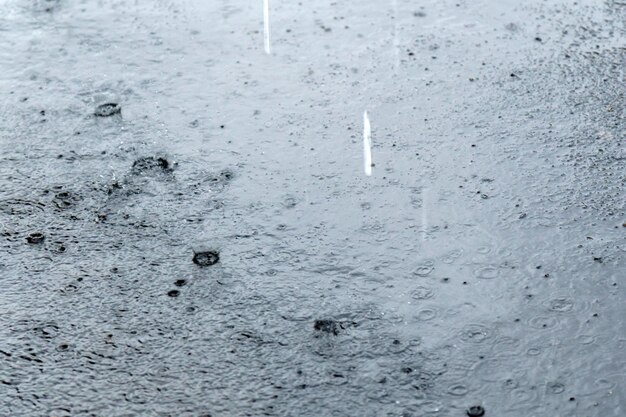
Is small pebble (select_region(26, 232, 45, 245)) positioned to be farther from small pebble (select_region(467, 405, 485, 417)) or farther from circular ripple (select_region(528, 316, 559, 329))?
circular ripple (select_region(528, 316, 559, 329))

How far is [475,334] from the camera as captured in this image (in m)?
3.44

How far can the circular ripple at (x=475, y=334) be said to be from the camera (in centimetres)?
341

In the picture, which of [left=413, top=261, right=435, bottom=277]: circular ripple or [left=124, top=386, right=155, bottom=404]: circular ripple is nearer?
[left=124, top=386, right=155, bottom=404]: circular ripple

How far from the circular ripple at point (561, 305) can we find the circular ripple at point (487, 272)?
0.94 feet

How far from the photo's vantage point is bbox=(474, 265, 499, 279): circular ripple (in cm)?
375

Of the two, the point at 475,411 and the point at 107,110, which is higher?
the point at 107,110

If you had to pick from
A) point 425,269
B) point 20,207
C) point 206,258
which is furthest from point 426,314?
point 20,207

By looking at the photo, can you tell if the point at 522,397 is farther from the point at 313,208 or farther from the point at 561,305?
the point at 313,208

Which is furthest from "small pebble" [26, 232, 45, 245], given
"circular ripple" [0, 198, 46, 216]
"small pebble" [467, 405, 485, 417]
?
"small pebble" [467, 405, 485, 417]

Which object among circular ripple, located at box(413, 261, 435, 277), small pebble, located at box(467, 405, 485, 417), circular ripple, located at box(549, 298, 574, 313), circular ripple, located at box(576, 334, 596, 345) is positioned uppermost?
circular ripple, located at box(413, 261, 435, 277)

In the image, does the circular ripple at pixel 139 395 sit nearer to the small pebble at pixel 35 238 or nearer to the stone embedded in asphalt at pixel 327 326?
the stone embedded in asphalt at pixel 327 326

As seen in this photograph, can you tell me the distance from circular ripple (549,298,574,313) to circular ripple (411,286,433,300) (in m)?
0.52

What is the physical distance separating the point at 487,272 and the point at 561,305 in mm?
359

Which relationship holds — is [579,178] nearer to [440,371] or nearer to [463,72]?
[463,72]
